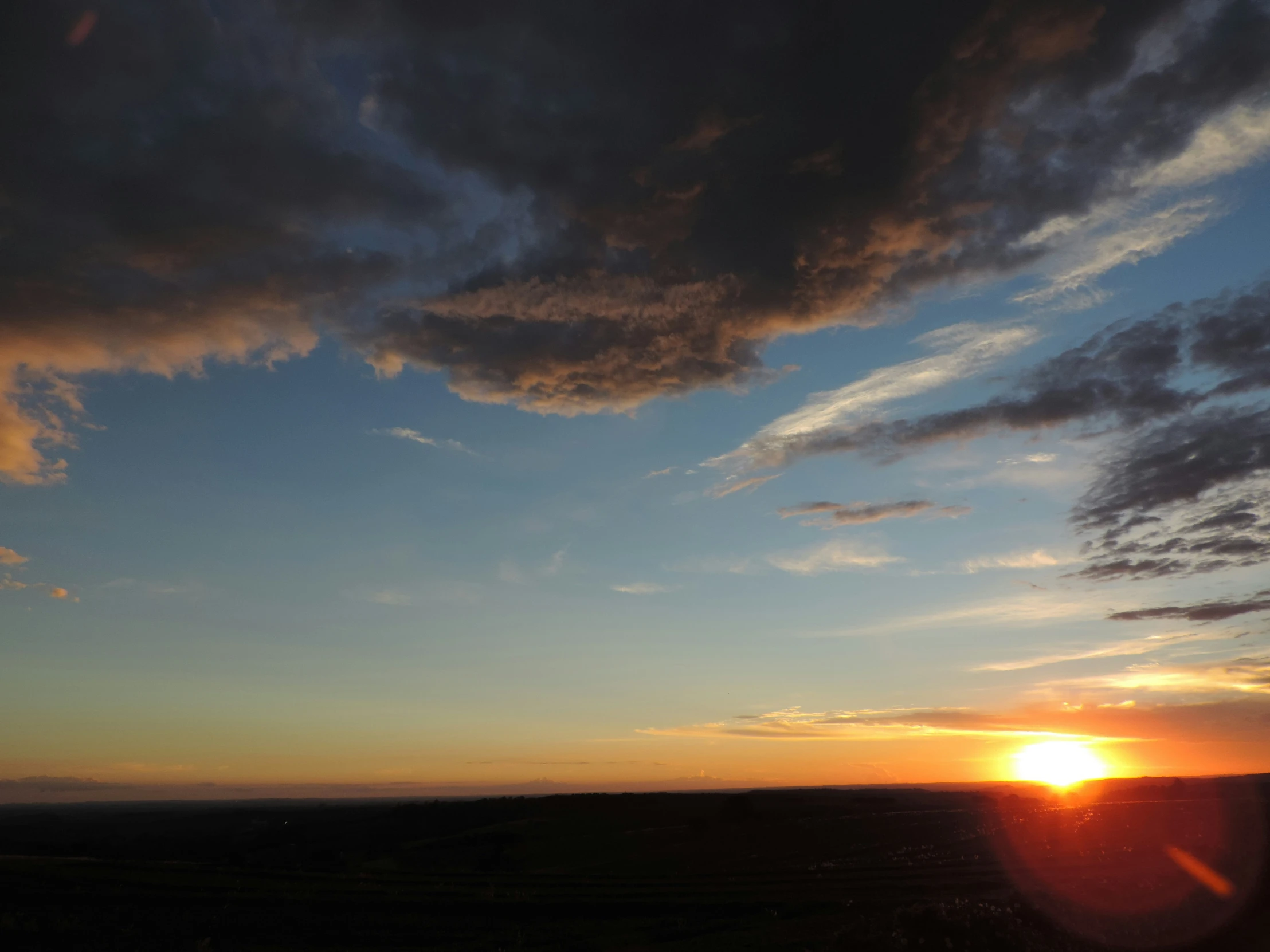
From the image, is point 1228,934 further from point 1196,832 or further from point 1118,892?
point 1196,832

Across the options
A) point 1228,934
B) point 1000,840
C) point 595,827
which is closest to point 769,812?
point 595,827

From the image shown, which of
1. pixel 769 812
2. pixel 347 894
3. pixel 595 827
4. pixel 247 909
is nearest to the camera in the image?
pixel 247 909

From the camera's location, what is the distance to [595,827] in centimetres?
Result: 13100

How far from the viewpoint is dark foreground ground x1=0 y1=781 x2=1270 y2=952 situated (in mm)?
43031

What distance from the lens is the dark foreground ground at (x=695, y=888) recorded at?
43.0 meters

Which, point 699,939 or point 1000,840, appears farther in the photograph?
point 1000,840

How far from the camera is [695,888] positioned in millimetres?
69438

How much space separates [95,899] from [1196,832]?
118 meters

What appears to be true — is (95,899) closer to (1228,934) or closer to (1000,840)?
(1228,934)

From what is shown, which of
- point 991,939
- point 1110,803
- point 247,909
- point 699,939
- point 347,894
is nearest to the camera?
point 991,939

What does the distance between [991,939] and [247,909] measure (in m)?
56.0

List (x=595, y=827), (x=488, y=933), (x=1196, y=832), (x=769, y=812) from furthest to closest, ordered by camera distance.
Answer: (x=769, y=812) < (x=595, y=827) < (x=1196, y=832) < (x=488, y=933)

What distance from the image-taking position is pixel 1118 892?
48.6 metres

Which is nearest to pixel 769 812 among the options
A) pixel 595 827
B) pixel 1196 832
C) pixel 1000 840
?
pixel 595 827
